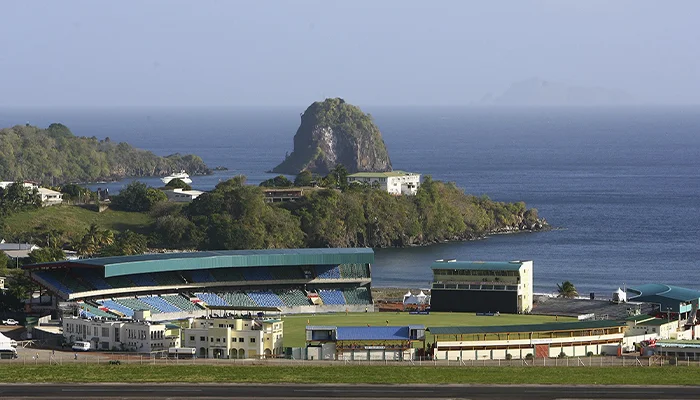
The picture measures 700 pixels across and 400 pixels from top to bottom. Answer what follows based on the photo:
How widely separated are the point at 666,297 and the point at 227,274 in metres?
31.9

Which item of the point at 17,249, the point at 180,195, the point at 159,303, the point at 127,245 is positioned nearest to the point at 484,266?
the point at 159,303

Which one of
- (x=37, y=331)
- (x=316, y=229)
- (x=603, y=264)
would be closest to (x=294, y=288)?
(x=37, y=331)

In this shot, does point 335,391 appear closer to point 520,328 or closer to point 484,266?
point 520,328

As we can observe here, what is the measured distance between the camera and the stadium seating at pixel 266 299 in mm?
111094

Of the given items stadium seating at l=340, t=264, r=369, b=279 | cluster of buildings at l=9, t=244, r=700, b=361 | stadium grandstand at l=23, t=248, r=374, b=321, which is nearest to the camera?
cluster of buildings at l=9, t=244, r=700, b=361

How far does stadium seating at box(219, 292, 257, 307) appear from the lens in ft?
362

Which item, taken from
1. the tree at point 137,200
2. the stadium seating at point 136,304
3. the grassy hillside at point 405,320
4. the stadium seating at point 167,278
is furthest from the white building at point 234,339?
the tree at point 137,200

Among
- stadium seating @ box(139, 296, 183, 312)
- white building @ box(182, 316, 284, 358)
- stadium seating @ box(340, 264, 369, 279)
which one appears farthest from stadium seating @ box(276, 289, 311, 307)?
white building @ box(182, 316, 284, 358)

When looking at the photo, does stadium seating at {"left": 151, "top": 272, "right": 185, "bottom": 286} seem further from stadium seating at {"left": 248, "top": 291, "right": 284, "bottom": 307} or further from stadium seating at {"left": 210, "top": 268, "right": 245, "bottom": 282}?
stadium seating at {"left": 248, "top": 291, "right": 284, "bottom": 307}

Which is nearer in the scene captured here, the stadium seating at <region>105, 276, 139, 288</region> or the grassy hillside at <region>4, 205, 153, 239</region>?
the stadium seating at <region>105, 276, 139, 288</region>

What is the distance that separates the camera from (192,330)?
3556 inches

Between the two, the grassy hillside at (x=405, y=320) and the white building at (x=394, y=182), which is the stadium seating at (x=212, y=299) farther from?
the white building at (x=394, y=182)

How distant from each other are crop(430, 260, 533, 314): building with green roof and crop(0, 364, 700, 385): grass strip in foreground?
24806 mm

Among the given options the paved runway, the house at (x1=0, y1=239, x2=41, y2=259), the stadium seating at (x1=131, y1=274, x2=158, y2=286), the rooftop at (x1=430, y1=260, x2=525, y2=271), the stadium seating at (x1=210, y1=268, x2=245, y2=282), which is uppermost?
the house at (x1=0, y1=239, x2=41, y2=259)
